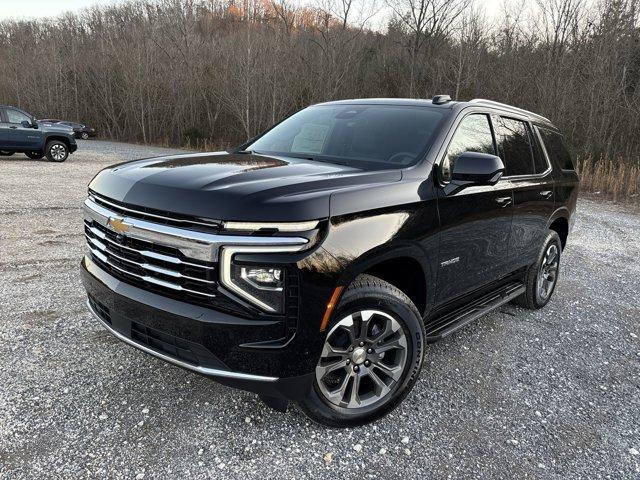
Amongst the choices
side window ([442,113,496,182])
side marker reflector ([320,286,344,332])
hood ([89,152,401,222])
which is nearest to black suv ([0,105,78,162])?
hood ([89,152,401,222])

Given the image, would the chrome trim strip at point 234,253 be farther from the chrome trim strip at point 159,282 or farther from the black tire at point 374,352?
the black tire at point 374,352

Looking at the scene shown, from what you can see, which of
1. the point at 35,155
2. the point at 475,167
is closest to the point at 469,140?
the point at 475,167

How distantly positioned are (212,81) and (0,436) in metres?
34.5

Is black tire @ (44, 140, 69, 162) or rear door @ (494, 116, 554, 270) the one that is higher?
rear door @ (494, 116, 554, 270)

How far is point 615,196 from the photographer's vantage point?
13.4m

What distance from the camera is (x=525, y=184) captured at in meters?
4.11

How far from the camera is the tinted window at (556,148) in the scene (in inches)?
187

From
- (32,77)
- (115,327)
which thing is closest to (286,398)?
(115,327)

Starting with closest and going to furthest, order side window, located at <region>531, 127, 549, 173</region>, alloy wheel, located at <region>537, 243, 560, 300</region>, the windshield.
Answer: the windshield, side window, located at <region>531, 127, 549, 173</region>, alloy wheel, located at <region>537, 243, 560, 300</region>

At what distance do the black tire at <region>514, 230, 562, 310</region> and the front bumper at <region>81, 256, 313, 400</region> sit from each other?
3039mm

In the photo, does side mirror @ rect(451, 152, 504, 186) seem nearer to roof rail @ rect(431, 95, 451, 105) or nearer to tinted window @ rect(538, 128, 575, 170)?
roof rail @ rect(431, 95, 451, 105)

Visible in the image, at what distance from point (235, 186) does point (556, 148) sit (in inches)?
153

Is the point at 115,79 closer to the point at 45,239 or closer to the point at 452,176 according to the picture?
the point at 45,239

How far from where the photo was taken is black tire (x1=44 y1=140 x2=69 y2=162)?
17.4m
